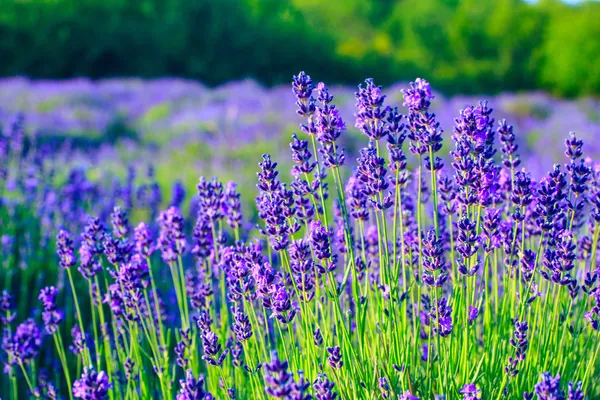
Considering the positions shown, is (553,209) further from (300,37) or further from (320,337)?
(300,37)

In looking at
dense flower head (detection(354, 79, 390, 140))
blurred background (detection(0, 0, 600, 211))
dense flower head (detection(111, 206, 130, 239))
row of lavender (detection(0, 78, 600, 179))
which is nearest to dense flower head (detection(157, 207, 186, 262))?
dense flower head (detection(111, 206, 130, 239))

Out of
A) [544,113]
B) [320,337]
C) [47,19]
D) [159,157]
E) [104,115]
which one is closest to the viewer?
[320,337]

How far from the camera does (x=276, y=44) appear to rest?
2386 cm

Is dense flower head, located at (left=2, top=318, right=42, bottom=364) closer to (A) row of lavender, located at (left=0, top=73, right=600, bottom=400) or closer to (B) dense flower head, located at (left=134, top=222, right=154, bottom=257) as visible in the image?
(A) row of lavender, located at (left=0, top=73, right=600, bottom=400)

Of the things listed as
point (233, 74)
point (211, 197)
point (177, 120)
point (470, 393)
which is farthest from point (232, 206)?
point (233, 74)

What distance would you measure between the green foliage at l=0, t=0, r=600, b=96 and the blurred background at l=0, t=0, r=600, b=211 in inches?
2.0

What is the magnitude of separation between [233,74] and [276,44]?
270 cm

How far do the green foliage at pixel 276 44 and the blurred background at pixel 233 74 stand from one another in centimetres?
5

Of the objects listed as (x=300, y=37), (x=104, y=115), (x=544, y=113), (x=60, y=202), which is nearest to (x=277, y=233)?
(x=60, y=202)

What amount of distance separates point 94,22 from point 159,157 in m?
12.5

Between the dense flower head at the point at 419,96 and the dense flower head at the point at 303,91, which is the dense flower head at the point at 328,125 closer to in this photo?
the dense flower head at the point at 303,91

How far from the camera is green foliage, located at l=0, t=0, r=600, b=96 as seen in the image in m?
18.4

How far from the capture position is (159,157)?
8555mm

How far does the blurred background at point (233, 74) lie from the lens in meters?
9.00
